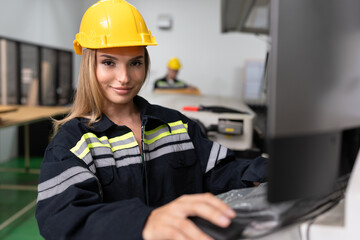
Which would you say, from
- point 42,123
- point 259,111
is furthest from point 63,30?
point 259,111

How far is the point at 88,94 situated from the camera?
1119 mm

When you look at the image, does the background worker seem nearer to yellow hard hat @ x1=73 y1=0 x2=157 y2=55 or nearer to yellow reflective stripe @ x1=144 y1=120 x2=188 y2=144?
yellow reflective stripe @ x1=144 y1=120 x2=188 y2=144

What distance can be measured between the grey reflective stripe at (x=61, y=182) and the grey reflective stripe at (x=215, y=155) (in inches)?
20.2

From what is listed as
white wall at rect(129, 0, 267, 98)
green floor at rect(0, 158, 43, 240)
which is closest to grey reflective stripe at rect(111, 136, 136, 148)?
green floor at rect(0, 158, 43, 240)

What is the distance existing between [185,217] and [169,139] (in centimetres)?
67

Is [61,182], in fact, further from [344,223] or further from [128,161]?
[344,223]

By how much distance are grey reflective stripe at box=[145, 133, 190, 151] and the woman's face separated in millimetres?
188

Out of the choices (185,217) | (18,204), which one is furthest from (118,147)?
(18,204)

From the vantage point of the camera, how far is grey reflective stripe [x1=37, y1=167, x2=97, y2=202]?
76 centimetres

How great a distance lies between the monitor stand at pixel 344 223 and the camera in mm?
541

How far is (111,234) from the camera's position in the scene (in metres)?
0.59

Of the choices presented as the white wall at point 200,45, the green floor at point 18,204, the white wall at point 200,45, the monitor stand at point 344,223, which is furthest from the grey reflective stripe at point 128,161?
the white wall at point 200,45

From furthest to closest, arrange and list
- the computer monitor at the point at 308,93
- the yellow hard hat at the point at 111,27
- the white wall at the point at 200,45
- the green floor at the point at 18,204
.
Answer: the white wall at the point at 200,45 < the green floor at the point at 18,204 < the yellow hard hat at the point at 111,27 < the computer monitor at the point at 308,93

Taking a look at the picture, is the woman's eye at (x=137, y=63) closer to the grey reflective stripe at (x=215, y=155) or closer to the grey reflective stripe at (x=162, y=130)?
the grey reflective stripe at (x=162, y=130)
